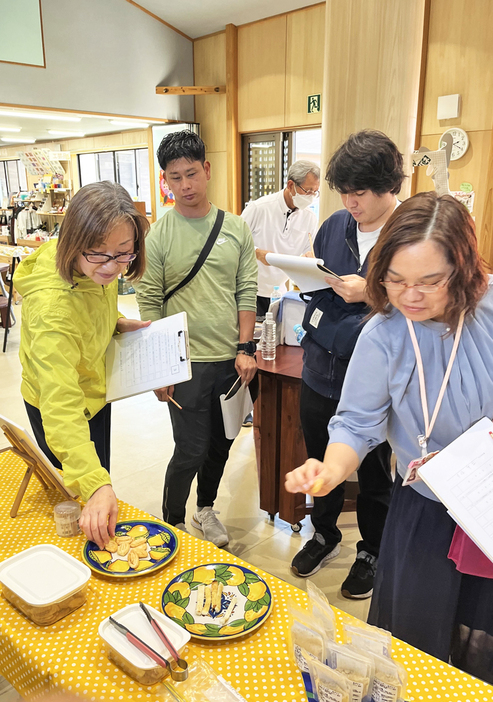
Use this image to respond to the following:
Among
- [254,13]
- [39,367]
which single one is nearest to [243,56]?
[254,13]

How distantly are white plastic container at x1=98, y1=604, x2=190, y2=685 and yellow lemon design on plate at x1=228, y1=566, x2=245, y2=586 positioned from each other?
189 mm

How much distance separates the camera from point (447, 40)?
470 centimetres

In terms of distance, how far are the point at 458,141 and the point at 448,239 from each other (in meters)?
4.28

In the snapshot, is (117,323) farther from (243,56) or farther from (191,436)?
(243,56)

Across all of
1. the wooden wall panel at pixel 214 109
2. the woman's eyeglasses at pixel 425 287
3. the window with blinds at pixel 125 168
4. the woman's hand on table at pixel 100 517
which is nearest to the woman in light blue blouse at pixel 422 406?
the woman's eyeglasses at pixel 425 287

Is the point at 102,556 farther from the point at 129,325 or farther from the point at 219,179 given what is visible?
the point at 219,179

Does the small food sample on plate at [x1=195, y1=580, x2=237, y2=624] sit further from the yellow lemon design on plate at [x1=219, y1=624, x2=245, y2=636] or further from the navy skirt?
the navy skirt

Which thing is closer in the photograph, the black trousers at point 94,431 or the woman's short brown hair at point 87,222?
the woman's short brown hair at point 87,222

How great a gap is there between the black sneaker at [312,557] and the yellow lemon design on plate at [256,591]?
1.29 metres

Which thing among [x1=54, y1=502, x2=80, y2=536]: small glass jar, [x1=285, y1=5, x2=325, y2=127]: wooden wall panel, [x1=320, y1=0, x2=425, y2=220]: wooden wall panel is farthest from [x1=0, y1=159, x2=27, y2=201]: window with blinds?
[x1=54, y1=502, x2=80, y2=536]: small glass jar

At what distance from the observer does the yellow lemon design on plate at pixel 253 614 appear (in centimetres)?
105

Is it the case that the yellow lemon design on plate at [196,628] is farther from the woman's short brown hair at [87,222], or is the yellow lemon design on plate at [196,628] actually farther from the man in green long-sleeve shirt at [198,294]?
the man in green long-sleeve shirt at [198,294]

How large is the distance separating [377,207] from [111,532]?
1274 millimetres

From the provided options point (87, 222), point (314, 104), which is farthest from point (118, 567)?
point (314, 104)
